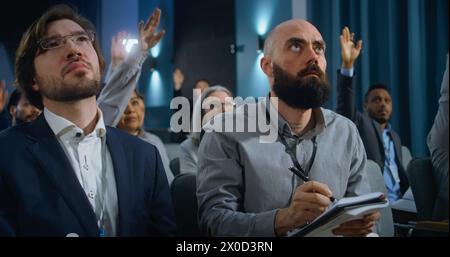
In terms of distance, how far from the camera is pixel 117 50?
4.39 ft

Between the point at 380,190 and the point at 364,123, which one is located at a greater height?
the point at 364,123

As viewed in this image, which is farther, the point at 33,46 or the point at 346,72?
the point at 346,72

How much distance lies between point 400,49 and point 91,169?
2.92ft

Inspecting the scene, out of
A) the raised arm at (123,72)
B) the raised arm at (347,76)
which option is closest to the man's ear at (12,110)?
the raised arm at (123,72)

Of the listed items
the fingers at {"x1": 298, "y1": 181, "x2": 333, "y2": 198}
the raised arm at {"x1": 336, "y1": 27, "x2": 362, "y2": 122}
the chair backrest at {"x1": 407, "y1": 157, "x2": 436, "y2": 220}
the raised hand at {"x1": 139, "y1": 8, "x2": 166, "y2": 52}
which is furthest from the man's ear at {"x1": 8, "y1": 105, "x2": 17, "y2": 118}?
the chair backrest at {"x1": 407, "y1": 157, "x2": 436, "y2": 220}

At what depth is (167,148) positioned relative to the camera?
1.56 meters

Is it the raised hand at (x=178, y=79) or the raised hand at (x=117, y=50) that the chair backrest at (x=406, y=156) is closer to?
the raised hand at (x=178, y=79)

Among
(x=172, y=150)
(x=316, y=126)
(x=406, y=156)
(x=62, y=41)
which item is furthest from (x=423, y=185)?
(x=62, y=41)

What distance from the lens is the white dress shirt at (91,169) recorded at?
118 centimetres

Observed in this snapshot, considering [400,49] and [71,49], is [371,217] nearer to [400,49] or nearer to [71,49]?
[400,49]

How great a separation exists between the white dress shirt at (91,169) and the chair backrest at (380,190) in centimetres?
68

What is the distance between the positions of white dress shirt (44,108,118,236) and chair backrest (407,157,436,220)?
0.81 metres

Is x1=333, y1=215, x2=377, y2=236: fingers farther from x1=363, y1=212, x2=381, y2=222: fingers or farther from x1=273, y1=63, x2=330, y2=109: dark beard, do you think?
x1=273, y1=63, x2=330, y2=109: dark beard

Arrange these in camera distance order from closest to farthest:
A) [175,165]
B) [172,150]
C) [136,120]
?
[136,120] → [172,150] → [175,165]
